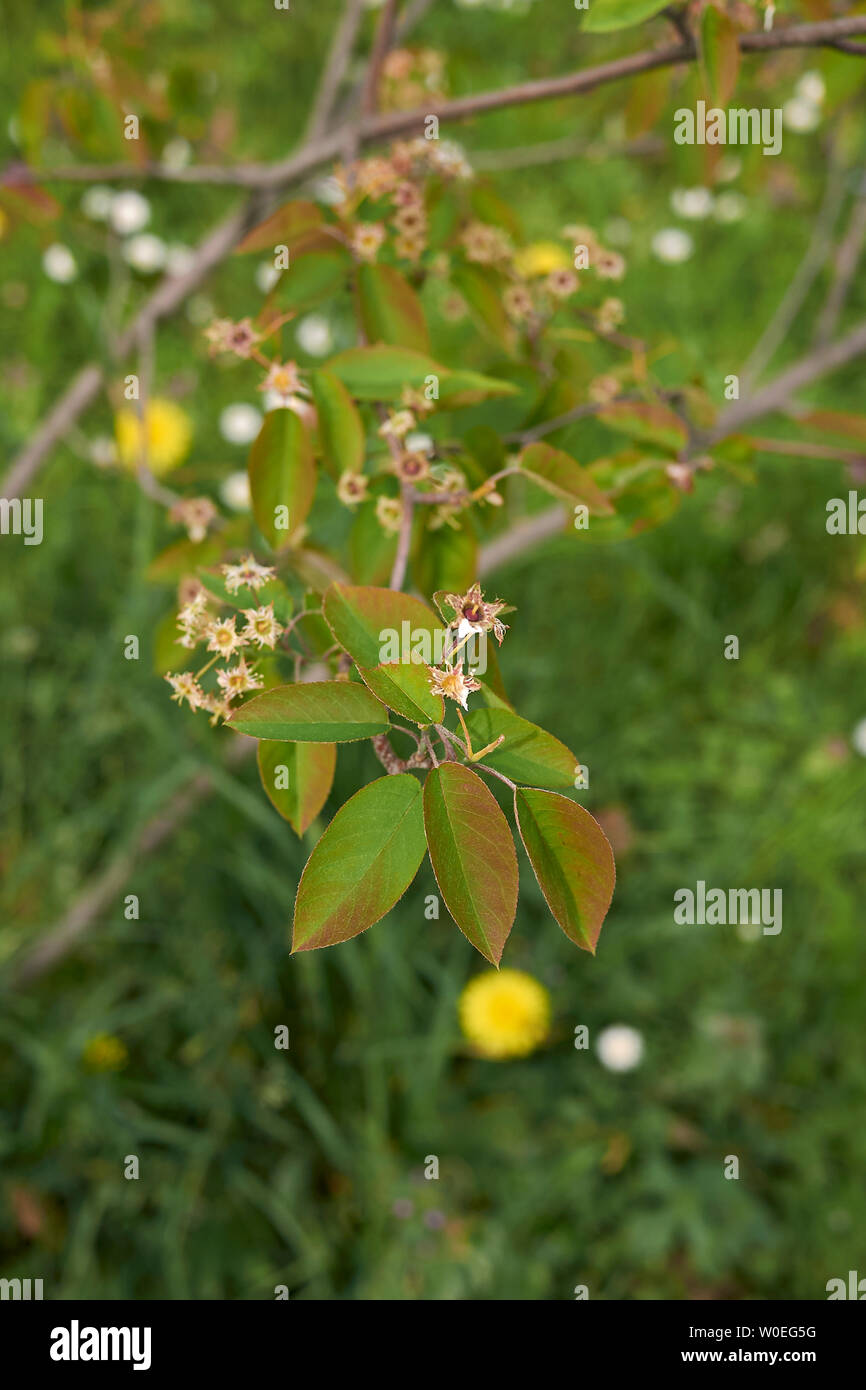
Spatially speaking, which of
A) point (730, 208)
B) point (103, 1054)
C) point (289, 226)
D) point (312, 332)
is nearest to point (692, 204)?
point (730, 208)

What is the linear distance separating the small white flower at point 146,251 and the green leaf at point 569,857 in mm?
2108

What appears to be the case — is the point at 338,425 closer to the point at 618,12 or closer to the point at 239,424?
the point at 618,12

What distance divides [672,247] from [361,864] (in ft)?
7.85

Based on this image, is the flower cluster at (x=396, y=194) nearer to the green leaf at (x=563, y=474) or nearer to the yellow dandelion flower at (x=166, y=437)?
the green leaf at (x=563, y=474)

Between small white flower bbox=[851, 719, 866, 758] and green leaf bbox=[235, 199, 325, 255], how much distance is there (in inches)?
60.0

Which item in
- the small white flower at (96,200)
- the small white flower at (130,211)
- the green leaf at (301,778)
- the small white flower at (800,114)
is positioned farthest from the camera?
the small white flower at (800,114)

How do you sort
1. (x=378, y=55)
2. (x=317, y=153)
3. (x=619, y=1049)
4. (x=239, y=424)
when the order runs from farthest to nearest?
Result: 1. (x=239, y=424)
2. (x=619, y=1049)
3. (x=317, y=153)
4. (x=378, y=55)

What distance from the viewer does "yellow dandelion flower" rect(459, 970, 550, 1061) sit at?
1596mm

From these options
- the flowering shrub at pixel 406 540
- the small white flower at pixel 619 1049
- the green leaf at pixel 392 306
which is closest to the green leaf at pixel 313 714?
the flowering shrub at pixel 406 540

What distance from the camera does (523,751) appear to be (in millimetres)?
→ 607

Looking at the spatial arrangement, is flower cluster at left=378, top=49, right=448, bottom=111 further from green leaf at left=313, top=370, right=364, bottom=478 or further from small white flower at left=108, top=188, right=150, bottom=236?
small white flower at left=108, top=188, right=150, bottom=236

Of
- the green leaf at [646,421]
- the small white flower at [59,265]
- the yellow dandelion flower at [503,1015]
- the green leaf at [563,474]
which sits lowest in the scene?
the yellow dandelion flower at [503,1015]

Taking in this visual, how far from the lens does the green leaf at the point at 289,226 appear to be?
845 mm
